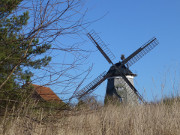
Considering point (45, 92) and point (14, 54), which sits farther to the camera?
point (14, 54)

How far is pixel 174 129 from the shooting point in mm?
4805

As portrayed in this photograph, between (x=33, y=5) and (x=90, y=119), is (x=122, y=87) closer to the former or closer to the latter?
(x=90, y=119)

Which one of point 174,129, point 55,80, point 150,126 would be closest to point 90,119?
point 150,126

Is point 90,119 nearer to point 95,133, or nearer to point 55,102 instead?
point 95,133

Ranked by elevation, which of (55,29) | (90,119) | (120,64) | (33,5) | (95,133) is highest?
(120,64)

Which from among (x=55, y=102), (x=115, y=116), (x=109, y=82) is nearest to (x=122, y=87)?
(x=109, y=82)

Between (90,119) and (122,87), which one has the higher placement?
(122,87)

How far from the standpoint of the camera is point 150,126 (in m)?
4.91

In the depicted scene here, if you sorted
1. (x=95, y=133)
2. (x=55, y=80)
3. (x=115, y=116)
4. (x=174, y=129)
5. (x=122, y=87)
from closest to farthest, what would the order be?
(x=55, y=80) < (x=174, y=129) < (x=95, y=133) < (x=115, y=116) < (x=122, y=87)

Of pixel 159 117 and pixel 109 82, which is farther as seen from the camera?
pixel 109 82

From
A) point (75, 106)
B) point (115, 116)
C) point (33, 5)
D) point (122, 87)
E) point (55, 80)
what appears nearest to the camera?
point (33, 5)

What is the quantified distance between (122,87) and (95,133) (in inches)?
616

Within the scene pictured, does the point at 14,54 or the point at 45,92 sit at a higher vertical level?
the point at 14,54

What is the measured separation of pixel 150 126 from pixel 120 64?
54.0 ft
